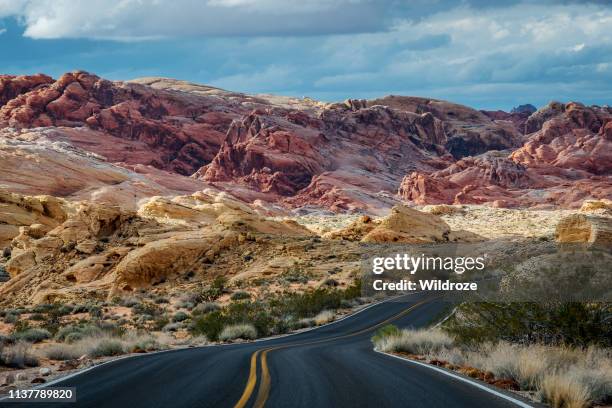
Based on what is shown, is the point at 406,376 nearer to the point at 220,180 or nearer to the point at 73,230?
the point at 73,230

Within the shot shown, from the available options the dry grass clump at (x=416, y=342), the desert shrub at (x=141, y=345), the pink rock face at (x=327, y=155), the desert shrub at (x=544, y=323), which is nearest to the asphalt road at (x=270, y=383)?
the dry grass clump at (x=416, y=342)

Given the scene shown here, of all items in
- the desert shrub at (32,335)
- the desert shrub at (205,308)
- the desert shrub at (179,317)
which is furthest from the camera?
the desert shrub at (205,308)

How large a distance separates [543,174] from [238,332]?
12081 cm

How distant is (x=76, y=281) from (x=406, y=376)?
34.8 meters

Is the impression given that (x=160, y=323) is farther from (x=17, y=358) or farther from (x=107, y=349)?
(x=17, y=358)

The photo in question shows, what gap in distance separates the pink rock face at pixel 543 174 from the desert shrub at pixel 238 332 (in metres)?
90.0

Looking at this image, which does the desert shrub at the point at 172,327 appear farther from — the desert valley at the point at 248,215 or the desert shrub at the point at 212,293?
the desert shrub at the point at 212,293

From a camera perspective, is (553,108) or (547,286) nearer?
(547,286)

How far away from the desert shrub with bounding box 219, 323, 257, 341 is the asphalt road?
6630mm

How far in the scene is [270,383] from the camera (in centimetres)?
1005

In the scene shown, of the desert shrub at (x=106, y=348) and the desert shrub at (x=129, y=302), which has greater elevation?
the desert shrub at (x=106, y=348)

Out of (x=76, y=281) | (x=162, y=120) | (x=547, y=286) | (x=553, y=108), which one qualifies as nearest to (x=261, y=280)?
(x=76, y=281)

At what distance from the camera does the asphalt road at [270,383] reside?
8.48m

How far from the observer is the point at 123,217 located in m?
48.3
